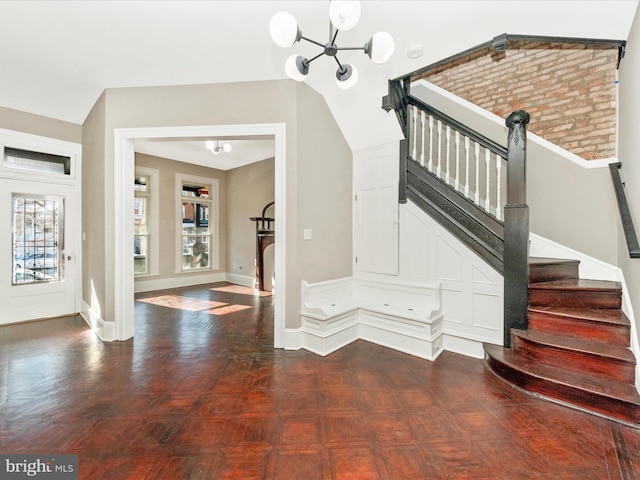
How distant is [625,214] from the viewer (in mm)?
2467

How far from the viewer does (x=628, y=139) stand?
2730mm

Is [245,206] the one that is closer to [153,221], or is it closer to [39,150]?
[153,221]

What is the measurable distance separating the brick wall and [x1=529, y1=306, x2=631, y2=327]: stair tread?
1.79 m

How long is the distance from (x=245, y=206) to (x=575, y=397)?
662 cm

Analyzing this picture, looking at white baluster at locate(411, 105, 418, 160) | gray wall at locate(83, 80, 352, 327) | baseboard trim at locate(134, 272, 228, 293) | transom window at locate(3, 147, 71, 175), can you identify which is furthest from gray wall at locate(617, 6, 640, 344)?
baseboard trim at locate(134, 272, 228, 293)

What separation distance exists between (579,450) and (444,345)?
61.5 inches

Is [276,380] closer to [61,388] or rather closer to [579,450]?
[61,388]

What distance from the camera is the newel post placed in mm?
2752

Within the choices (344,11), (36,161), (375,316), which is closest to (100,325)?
(36,161)

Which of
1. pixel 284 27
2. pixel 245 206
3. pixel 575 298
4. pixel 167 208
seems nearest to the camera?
pixel 284 27

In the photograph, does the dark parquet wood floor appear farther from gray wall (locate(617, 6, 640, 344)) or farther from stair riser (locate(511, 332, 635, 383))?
gray wall (locate(617, 6, 640, 344))

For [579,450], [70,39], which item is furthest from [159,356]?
[579,450]

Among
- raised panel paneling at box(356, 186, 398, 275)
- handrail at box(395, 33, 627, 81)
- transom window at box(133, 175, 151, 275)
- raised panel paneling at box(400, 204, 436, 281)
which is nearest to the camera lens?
handrail at box(395, 33, 627, 81)

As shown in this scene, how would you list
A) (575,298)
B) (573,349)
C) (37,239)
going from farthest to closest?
(37,239)
(575,298)
(573,349)
